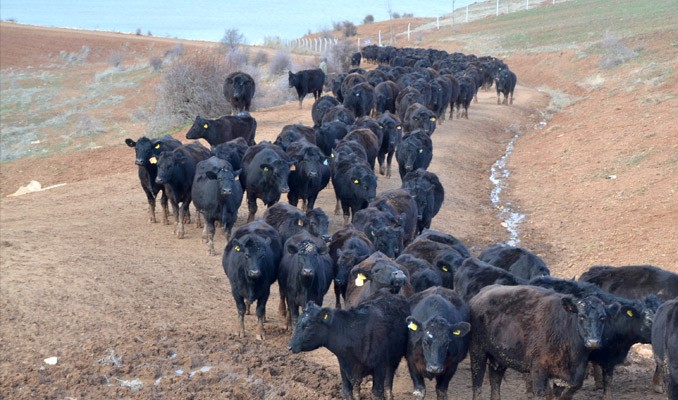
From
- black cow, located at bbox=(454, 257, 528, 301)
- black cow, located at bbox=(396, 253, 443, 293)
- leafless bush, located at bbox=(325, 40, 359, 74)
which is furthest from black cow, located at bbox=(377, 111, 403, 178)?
leafless bush, located at bbox=(325, 40, 359, 74)

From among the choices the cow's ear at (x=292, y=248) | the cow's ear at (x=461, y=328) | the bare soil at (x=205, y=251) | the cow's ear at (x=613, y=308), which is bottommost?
the bare soil at (x=205, y=251)

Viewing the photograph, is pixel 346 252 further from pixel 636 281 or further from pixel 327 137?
pixel 327 137

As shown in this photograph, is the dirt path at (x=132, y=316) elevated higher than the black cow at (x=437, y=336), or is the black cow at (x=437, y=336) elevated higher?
the black cow at (x=437, y=336)

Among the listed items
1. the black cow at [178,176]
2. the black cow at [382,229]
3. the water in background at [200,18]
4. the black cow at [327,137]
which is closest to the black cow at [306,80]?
the black cow at [327,137]

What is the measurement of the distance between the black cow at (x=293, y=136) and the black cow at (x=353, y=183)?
148 cm

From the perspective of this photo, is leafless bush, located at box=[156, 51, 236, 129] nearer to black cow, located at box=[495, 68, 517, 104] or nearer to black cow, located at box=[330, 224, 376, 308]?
black cow, located at box=[495, 68, 517, 104]

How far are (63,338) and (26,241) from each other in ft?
13.6

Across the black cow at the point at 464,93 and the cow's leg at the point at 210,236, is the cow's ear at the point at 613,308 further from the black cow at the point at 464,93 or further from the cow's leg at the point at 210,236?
the black cow at the point at 464,93

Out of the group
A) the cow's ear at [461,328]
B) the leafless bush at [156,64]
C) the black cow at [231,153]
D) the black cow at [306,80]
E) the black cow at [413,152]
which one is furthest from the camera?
the leafless bush at [156,64]

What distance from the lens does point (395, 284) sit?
9539 mm

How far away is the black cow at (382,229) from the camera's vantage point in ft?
40.6

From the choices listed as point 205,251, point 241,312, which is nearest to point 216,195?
point 205,251

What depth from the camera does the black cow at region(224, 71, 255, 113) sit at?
26.0 metres

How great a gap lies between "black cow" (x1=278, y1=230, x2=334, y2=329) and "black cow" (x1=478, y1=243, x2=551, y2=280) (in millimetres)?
2246
